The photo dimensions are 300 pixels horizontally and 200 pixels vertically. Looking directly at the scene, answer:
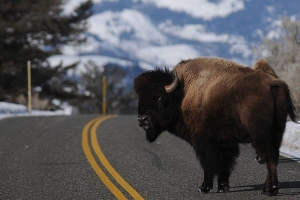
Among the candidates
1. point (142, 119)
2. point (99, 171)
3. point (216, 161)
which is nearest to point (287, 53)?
point (99, 171)

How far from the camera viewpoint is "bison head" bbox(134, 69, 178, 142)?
A: 9406 millimetres

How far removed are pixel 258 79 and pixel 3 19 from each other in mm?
36825

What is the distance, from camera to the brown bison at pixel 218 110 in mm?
8461

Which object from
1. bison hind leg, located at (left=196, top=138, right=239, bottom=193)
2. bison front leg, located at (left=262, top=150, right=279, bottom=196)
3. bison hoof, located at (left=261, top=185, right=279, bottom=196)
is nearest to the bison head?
bison hind leg, located at (left=196, top=138, right=239, bottom=193)

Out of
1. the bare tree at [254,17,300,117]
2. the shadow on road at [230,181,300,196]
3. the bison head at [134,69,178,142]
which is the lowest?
the bare tree at [254,17,300,117]

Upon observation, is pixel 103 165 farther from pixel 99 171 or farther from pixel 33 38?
pixel 33 38

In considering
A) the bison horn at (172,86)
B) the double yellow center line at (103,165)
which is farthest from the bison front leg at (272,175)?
the bison horn at (172,86)

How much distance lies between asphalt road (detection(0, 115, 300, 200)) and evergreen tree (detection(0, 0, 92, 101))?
86.7ft

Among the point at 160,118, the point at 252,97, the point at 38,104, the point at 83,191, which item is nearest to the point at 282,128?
the point at 252,97

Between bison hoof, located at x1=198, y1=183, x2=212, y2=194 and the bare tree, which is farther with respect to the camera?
the bare tree

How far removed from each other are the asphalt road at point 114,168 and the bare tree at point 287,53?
10.9 ft

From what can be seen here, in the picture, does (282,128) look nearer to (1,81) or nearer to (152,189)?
(152,189)

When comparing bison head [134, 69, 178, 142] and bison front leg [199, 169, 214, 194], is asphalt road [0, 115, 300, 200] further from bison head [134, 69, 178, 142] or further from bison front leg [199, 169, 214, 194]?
bison head [134, 69, 178, 142]

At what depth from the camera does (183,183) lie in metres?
9.86
